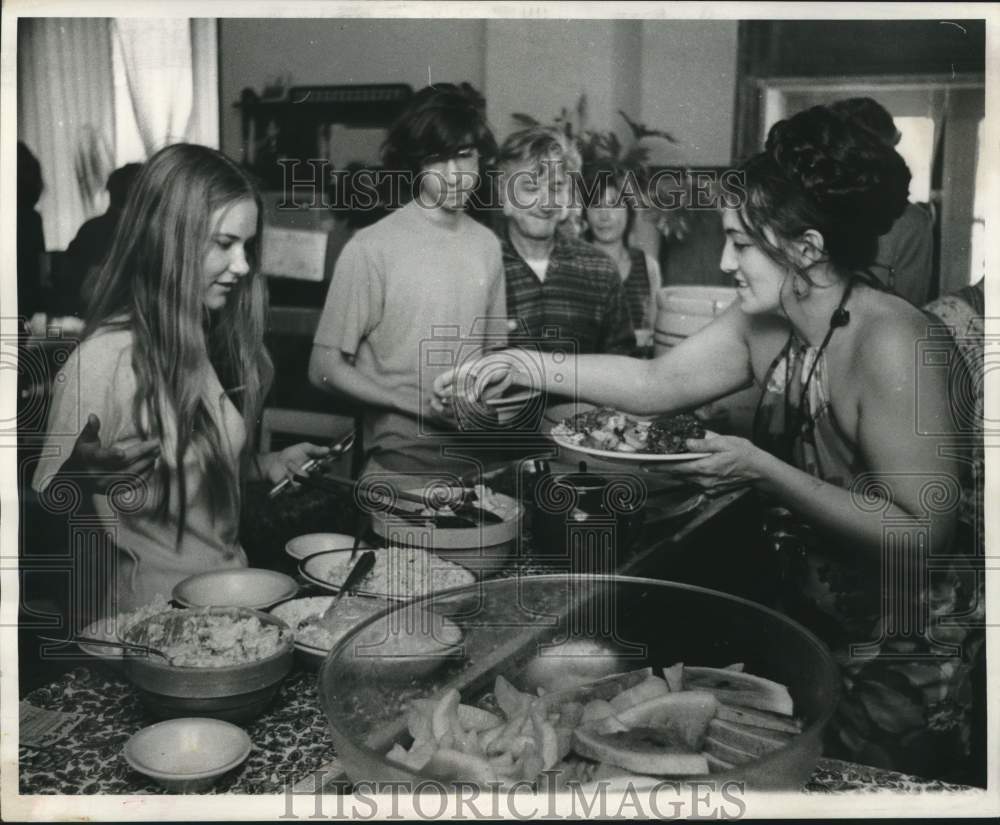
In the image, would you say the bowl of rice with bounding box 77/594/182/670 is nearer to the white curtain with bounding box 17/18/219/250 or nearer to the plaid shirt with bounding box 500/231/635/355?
the white curtain with bounding box 17/18/219/250

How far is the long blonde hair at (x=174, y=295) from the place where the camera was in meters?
2.14

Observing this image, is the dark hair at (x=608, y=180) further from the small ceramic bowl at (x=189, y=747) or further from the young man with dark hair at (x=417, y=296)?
the small ceramic bowl at (x=189, y=747)

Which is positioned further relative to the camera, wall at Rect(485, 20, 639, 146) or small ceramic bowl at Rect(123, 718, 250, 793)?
wall at Rect(485, 20, 639, 146)

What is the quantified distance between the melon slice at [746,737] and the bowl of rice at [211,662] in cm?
72

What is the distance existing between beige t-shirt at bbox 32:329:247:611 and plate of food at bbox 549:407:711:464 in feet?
2.22

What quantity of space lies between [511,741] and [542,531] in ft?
1.90

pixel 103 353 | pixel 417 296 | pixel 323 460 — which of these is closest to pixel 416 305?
pixel 417 296

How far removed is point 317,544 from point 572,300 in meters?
0.73

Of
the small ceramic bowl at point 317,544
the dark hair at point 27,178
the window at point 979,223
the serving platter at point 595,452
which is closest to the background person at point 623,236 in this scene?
the serving platter at point 595,452

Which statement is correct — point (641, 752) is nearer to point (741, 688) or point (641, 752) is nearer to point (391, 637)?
point (741, 688)

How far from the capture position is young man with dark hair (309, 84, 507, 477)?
2.18m

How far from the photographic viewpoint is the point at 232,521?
2234 mm

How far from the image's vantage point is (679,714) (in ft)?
5.70

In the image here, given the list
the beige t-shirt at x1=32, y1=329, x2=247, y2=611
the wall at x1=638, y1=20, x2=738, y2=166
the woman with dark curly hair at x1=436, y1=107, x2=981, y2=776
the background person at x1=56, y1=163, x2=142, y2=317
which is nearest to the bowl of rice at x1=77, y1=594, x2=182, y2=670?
the beige t-shirt at x1=32, y1=329, x2=247, y2=611
